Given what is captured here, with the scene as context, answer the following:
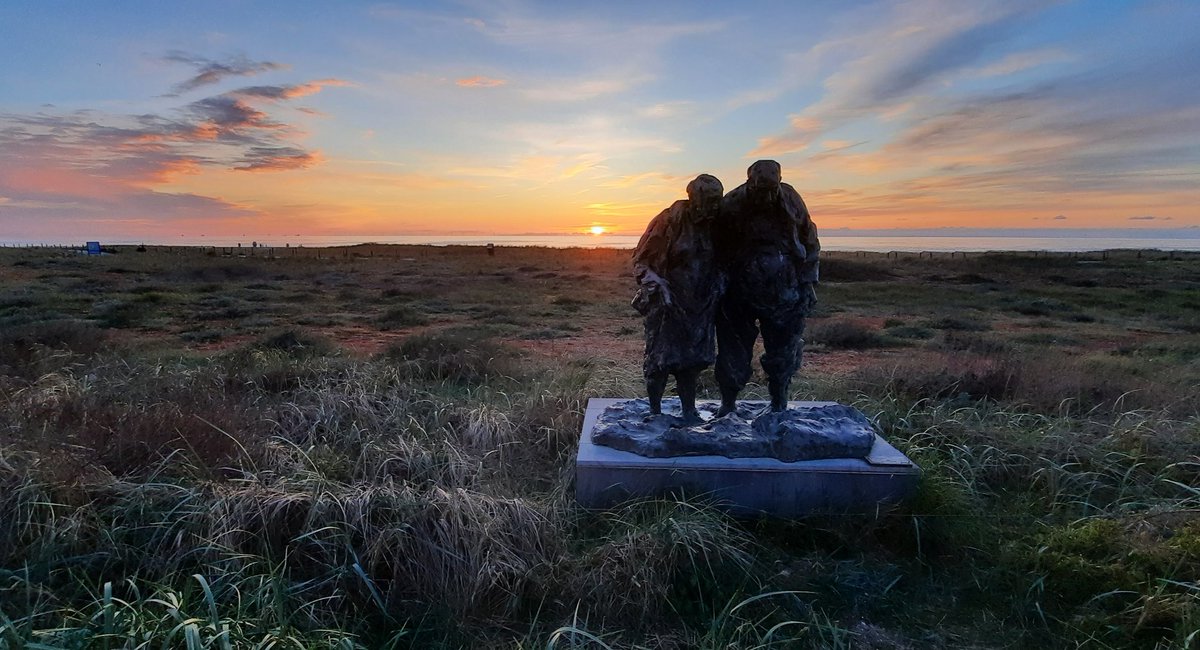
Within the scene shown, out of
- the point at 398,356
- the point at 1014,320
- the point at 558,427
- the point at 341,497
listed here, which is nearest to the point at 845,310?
the point at 1014,320

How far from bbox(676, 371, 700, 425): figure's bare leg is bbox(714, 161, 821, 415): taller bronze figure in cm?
56

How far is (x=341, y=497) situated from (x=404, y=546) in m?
0.64

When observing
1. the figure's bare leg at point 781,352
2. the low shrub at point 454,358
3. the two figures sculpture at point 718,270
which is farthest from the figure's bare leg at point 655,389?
the low shrub at point 454,358

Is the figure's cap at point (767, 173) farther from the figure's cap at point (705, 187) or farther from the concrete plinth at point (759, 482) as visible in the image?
the concrete plinth at point (759, 482)

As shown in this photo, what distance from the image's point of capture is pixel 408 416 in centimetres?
651

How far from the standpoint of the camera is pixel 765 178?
4.64 metres

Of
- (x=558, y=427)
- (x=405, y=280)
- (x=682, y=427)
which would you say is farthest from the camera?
(x=405, y=280)

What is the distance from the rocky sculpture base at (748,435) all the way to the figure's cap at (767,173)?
5.99 feet

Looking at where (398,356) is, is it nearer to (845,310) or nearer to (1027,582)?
(1027,582)

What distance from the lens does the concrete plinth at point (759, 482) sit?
4652 mm

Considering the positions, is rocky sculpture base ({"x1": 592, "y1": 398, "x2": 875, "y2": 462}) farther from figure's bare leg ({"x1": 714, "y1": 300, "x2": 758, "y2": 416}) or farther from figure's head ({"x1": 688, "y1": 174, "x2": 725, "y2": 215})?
figure's head ({"x1": 688, "y1": 174, "x2": 725, "y2": 215})

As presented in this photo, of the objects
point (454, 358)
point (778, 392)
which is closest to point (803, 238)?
point (778, 392)

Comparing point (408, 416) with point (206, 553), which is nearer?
point (206, 553)

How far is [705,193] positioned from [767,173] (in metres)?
0.46
